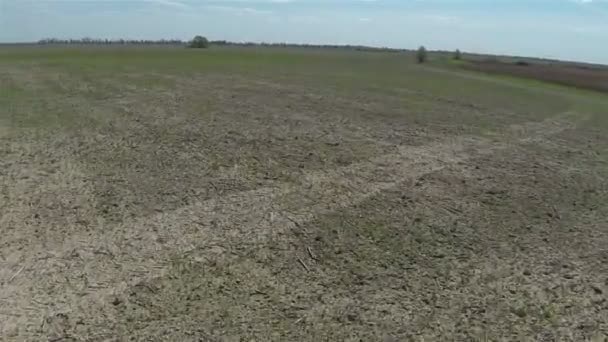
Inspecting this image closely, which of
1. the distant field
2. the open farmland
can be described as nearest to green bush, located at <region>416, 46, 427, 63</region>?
the distant field

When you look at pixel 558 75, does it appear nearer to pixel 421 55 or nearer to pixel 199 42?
pixel 421 55

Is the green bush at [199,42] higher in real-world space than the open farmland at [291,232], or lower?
higher

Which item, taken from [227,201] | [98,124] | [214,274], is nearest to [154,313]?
[214,274]

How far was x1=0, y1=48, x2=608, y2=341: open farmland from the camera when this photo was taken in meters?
3.28

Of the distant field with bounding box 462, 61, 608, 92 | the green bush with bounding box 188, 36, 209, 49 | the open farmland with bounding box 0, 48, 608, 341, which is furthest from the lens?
the green bush with bounding box 188, 36, 209, 49

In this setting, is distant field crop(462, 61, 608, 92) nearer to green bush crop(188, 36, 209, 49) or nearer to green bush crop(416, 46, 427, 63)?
green bush crop(416, 46, 427, 63)

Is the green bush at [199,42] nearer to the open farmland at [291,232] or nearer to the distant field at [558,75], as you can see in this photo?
the distant field at [558,75]

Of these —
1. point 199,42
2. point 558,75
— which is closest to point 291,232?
point 558,75

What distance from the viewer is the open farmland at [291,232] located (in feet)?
10.8

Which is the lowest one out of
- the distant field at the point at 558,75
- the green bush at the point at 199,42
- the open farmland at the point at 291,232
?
the open farmland at the point at 291,232

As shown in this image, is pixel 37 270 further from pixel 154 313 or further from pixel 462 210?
pixel 462 210

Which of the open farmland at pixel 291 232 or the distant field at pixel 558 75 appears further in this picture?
the distant field at pixel 558 75

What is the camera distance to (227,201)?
5.38 m

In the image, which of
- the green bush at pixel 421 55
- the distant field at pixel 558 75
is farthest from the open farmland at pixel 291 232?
the green bush at pixel 421 55
